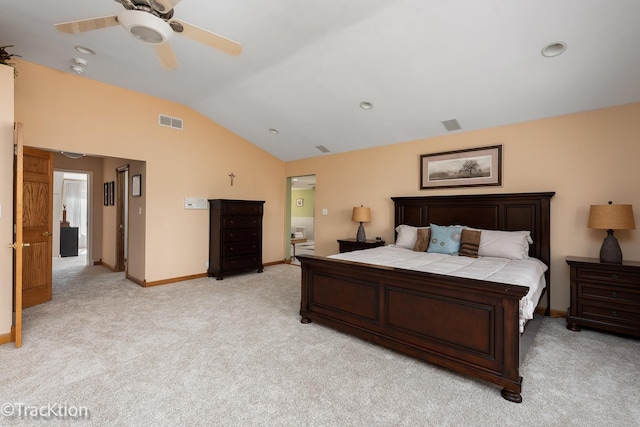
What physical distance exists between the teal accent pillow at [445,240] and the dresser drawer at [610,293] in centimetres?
125

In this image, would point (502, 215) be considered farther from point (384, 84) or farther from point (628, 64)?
point (384, 84)

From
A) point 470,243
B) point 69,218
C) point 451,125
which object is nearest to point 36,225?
point 470,243

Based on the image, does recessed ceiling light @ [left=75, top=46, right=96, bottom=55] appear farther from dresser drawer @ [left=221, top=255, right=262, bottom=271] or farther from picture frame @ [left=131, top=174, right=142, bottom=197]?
dresser drawer @ [left=221, top=255, right=262, bottom=271]

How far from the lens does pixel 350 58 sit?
3273 mm

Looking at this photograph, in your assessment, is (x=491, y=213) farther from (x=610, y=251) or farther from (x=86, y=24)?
(x=86, y=24)

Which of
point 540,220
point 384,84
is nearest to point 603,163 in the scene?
point 540,220

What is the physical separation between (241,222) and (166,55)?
3482 millimetres

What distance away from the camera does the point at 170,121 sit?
498 centimetres

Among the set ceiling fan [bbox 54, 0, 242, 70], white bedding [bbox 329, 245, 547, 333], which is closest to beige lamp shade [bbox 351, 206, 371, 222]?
white bedding [bbox 329, 245, 547, 333]

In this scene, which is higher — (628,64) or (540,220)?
(628,64)

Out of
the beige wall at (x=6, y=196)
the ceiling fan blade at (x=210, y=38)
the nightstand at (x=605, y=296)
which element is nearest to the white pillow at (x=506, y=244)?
the nightstand at (x=605, y=296)

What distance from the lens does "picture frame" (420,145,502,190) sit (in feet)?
13.3

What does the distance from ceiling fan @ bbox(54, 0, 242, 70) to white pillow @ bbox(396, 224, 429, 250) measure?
3.26 meters

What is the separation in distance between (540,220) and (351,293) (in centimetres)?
265
